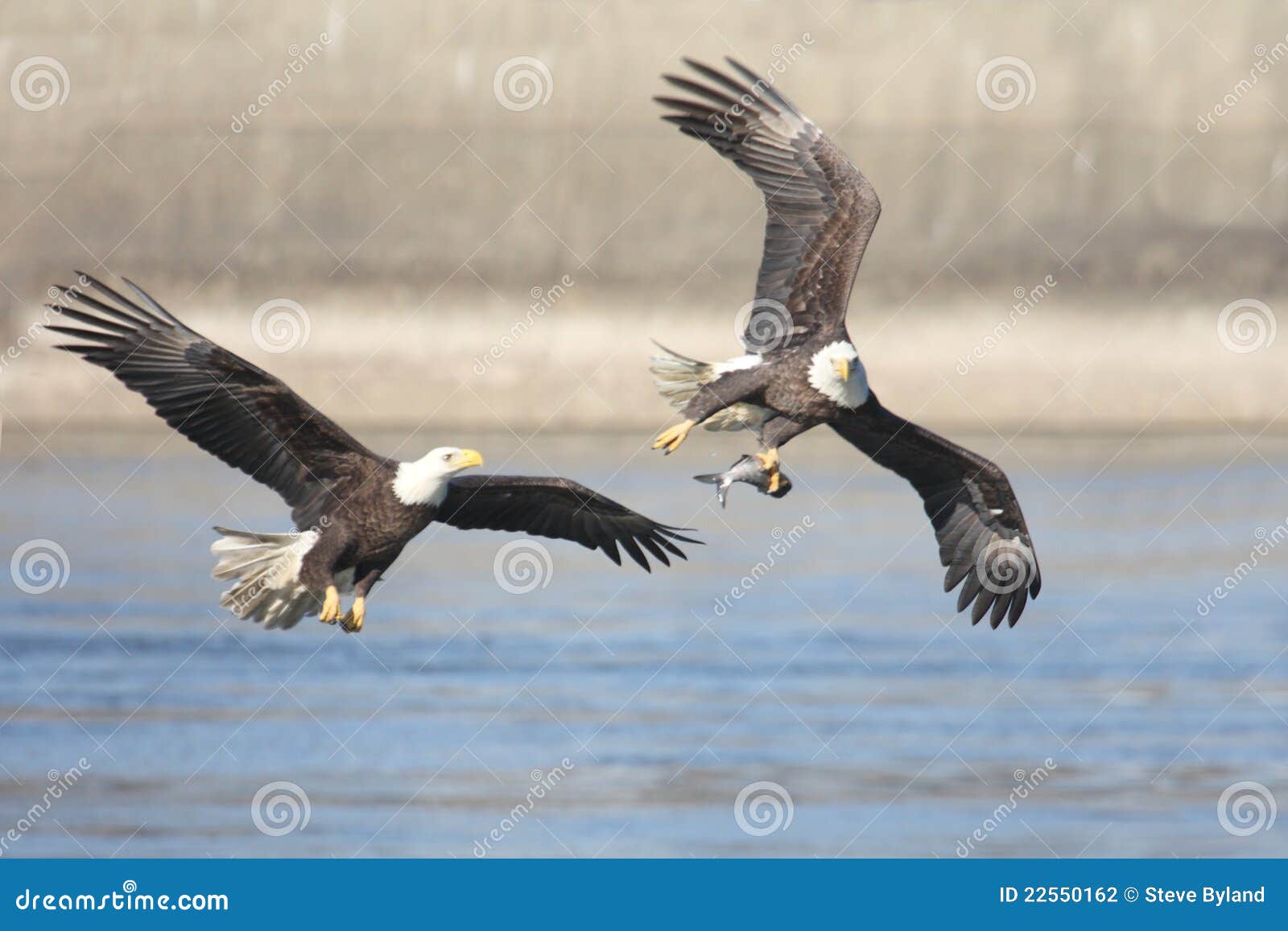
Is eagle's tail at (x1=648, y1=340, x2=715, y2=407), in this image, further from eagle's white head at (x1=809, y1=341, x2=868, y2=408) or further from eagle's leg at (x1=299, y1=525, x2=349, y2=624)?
eagle's leg at (x1=299, y1=525, x2=349, y2=624)

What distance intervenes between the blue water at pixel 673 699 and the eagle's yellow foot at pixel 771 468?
242 centimetres

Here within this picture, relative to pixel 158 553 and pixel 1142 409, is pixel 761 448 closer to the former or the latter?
pixel 158 553

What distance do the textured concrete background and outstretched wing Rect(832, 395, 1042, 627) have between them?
1304 cm

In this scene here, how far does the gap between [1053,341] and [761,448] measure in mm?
15401

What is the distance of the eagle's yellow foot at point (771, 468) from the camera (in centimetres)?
1145

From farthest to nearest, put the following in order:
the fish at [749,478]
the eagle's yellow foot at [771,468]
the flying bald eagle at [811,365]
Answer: the flying bald eagle at [811,365], the eagle's yellow foot at [771,468], the fish at [749,478]

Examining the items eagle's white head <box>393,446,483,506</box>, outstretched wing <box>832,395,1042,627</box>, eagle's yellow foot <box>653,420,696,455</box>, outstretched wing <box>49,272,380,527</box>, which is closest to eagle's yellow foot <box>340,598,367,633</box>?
eagle's white head <box>393,446,483,506</box>

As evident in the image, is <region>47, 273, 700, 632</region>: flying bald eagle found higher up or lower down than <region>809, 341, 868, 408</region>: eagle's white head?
lower down

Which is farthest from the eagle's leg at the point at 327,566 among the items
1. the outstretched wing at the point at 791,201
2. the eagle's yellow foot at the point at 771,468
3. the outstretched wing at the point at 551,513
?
the outstretched wing at the point at 791,201

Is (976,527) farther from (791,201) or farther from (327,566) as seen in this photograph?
(327,566)

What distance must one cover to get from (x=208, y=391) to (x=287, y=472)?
547mm

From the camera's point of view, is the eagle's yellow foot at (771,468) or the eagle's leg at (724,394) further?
the eagle's leg at (724,394)

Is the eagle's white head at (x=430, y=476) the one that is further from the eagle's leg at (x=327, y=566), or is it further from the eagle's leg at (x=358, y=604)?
the eagle's leg at (x=358, y=604)

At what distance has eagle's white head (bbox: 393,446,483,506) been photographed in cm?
1086
